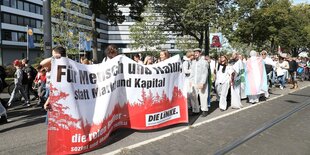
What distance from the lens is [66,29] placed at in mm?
35688

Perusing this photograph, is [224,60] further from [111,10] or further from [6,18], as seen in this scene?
[6,18]

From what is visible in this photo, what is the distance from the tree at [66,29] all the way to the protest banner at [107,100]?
28.3 m

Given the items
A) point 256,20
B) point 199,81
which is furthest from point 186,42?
point 199,81

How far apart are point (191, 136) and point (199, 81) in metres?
2.46

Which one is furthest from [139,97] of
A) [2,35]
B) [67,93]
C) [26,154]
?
[2,35]

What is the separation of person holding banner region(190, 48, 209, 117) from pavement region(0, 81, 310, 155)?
0.43 meters

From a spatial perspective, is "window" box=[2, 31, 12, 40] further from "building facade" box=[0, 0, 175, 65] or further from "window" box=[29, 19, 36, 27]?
"window" box=[29, 19, 36, 27]

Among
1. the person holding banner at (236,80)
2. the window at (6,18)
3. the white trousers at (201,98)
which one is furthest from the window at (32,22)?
the white trousers at (201,98)

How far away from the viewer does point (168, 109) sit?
7.42 m

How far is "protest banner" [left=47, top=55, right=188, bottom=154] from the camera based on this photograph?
5.19 meters

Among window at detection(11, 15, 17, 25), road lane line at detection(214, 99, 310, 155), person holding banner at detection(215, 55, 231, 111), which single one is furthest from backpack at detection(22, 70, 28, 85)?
window at detection(11, 15, 17, 25)

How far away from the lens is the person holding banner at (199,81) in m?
8.88

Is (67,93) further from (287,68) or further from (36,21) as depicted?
(36,21)

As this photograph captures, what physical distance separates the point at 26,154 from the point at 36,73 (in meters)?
8.20
